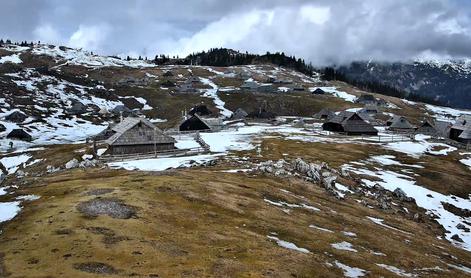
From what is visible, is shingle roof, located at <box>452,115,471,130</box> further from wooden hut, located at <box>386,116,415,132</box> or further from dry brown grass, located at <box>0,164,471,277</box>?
dry brown grass, located at <box>0,164,471,277</box>

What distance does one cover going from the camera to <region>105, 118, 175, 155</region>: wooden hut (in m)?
95.4

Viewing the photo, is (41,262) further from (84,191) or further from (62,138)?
(62,138)

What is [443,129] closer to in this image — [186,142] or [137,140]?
[186,142]

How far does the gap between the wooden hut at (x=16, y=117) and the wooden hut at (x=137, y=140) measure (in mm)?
80750

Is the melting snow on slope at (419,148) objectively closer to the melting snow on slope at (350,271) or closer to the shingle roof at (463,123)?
the shingle roof at (463,123)

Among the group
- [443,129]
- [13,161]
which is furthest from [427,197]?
[443,129]

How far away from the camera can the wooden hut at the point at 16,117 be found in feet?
539

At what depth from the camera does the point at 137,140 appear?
9694 cm

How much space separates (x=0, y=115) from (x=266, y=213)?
144 m

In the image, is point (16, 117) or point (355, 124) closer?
point (355, 124)

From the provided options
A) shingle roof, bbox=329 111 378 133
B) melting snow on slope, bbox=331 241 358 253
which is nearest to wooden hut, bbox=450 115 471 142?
shingle roof, bbox=329 111 378 133

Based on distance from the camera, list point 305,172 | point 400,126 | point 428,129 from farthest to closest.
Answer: point 428,129
point 400,126
point 305,172

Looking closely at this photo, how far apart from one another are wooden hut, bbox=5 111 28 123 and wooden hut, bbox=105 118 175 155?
8075cm

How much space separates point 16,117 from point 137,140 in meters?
86.9
